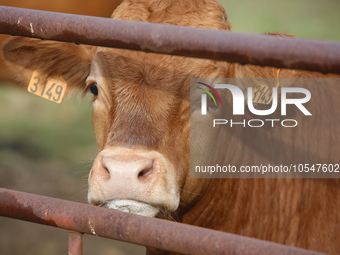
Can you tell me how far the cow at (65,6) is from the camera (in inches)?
239

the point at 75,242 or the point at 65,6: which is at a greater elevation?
the point at 65,6

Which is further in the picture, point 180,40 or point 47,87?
point 47,87

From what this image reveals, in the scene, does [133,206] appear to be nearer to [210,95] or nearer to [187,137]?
[187,137]

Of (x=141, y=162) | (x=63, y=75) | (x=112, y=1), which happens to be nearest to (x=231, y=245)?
(x=141, y=162)

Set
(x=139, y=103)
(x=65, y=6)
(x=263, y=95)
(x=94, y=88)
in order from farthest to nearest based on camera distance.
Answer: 1. (x=65, y=6)
2. (x=94, y=88)
3. (x=263, y=95)
4. (x=139, y=103)

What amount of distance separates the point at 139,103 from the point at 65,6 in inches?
173

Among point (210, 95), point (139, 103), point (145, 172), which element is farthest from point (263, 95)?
point (145, 172)

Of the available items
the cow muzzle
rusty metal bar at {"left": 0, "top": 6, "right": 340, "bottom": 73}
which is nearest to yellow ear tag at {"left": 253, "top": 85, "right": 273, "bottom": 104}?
the cow muzzle

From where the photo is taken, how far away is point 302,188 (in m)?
2.65

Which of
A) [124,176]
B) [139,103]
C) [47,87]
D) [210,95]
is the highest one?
[47,87]

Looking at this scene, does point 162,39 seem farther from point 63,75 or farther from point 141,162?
point 63,75

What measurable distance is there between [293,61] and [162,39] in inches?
14.1

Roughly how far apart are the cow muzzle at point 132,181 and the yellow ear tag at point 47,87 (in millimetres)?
910

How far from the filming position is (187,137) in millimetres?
2441
